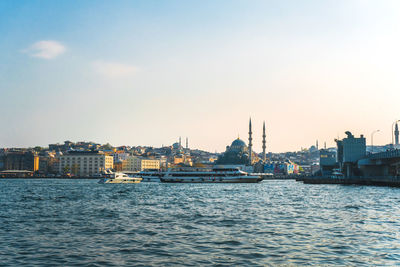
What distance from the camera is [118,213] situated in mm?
26234

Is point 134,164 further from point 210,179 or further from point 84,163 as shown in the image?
point 210,179

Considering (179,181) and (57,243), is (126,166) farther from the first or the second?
(57,243)

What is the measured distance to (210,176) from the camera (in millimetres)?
94938

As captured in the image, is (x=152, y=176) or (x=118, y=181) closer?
(x=118, y=181)

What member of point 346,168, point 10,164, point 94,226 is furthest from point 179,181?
point 10,164

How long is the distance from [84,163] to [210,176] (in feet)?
258

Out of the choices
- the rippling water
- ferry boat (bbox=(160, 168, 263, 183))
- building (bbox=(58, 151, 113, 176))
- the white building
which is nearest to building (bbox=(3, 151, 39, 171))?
building (bbox=(58, 151, 113, 176))

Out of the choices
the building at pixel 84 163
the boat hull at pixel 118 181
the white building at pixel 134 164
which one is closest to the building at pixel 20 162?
the building at pixel 84 163

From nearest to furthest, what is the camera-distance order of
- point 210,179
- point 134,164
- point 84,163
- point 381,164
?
1. point 381,164
2. point 210,179
3. point 84,163
4. point 134,164

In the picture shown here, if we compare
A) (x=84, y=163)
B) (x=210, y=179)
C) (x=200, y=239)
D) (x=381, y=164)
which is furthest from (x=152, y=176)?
(x=200, y=239)

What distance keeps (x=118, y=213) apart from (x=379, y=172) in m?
68.1

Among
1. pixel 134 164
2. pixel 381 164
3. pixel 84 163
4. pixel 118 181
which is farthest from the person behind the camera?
pixel 134 164

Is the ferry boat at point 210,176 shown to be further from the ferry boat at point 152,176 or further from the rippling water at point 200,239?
the rippling water at point 200,239

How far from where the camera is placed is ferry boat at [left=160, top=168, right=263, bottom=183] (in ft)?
309
